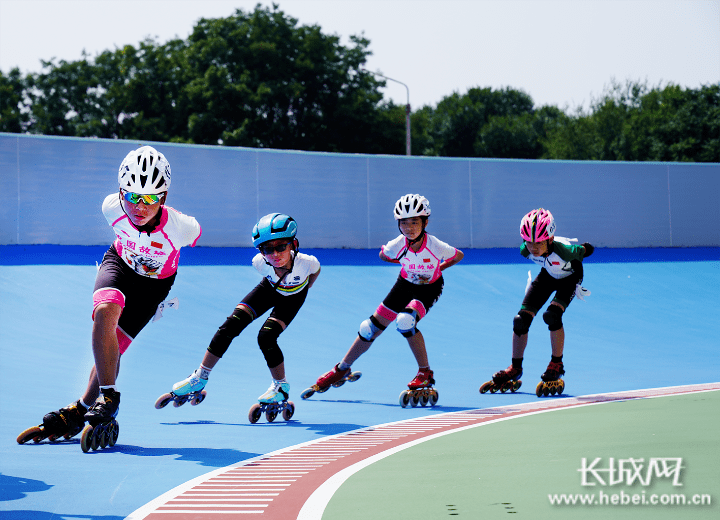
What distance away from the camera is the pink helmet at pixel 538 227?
30.2ft

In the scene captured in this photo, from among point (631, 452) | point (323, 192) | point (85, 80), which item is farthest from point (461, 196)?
point (85, 80)

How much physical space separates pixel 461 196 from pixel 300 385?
37.4ft

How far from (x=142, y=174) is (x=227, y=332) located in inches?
79.0

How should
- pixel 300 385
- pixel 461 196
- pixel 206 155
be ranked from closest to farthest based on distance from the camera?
1. pixel 300 385
2. pixel 206 155
3. pixel 461 196

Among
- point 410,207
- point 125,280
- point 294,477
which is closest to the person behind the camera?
point 294,477

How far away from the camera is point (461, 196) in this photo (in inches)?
808

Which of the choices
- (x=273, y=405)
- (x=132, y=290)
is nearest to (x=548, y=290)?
(x=273, y=405)

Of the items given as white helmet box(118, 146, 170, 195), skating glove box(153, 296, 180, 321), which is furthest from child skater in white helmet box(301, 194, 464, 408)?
white helmet box(118, 146, 170, 195)

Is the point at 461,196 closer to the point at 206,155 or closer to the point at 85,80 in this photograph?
the point at 206,155

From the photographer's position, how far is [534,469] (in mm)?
4887

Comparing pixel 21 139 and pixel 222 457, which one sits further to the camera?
pixel 21 139

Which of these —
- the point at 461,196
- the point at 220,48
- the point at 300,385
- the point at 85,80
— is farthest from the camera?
the point at 85,80

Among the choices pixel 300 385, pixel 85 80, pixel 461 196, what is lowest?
pixel 300 385

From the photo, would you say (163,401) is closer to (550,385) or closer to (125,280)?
(125,280)
